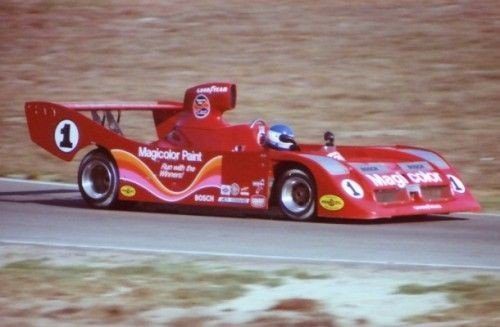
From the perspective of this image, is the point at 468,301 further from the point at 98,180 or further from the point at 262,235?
the point at 98,180

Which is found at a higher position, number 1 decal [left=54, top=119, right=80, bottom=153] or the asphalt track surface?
number 1 decal [left=54, top=119, right=80, bottom=153]

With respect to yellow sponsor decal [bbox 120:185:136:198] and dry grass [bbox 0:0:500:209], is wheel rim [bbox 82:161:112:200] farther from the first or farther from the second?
dry grass [bbox 0:0:500:209]

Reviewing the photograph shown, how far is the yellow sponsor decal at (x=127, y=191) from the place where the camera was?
14.4m

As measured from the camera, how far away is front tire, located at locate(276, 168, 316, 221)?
43.5 ft

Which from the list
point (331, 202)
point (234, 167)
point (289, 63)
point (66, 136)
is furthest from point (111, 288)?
point (289, 63)

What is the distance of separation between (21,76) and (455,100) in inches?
352

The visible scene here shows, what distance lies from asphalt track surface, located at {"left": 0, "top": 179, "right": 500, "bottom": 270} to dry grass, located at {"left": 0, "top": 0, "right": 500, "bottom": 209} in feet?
14.5

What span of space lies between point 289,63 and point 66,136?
10.8 metres

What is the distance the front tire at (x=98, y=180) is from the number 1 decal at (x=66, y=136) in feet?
0.76

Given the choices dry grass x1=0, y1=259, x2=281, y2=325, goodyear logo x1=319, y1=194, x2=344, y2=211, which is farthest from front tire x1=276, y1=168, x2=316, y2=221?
dry grass x1=0, y1=259, x2=281, y2=325

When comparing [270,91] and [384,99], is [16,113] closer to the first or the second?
[270,91]

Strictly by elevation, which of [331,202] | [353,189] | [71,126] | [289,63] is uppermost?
[289,63]

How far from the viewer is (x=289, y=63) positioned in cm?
2522

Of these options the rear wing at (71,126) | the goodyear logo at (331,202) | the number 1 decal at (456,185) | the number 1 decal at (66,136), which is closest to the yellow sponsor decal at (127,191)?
the rear wing at (71,126)
